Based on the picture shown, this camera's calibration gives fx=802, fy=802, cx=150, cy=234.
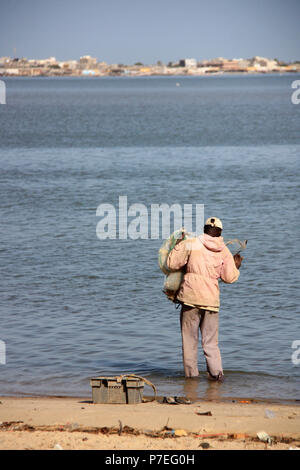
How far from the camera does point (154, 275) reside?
47.8ft

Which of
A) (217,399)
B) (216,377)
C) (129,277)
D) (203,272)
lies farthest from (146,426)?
(129,277)

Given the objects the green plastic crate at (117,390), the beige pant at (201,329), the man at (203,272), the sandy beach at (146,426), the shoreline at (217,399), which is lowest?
the shoreline at (217,399)

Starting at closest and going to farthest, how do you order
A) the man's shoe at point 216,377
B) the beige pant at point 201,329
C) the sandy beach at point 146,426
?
the sandy beach at point 146,426, the beige pant at point 201,329, the man's shoe at point 216,377

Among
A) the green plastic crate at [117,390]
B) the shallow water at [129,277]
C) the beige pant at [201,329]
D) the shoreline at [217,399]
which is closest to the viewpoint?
the green plastic crate at [117,390]

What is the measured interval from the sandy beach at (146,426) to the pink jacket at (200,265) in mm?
1086

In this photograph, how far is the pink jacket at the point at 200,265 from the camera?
827cm

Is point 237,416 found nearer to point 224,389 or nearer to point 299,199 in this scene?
point 224,389

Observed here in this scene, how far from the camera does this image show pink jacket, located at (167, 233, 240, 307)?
27.1 feet

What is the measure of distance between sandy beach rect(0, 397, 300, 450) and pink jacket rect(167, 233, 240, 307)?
1.09 metres

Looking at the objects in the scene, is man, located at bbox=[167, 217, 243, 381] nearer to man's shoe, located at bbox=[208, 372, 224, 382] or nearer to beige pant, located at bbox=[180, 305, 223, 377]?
beige pant, located at bbox=[180, 305, 223, 377]

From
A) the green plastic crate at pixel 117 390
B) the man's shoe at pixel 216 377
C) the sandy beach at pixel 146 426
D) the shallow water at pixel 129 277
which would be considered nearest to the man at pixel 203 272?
the man's shoe at pixel 216 377

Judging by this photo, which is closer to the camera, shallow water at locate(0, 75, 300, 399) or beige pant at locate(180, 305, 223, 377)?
beige pant at locate(180, 305, 223, 377)

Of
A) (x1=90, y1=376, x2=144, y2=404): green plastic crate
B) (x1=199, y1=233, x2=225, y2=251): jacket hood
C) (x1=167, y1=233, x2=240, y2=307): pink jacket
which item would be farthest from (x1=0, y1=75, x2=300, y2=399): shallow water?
(x1=199, y1=233, x2=225, y2=251): jacket hood

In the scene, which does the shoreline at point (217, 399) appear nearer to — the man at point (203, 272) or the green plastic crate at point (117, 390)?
the green plastic crate at point (117, 390)
